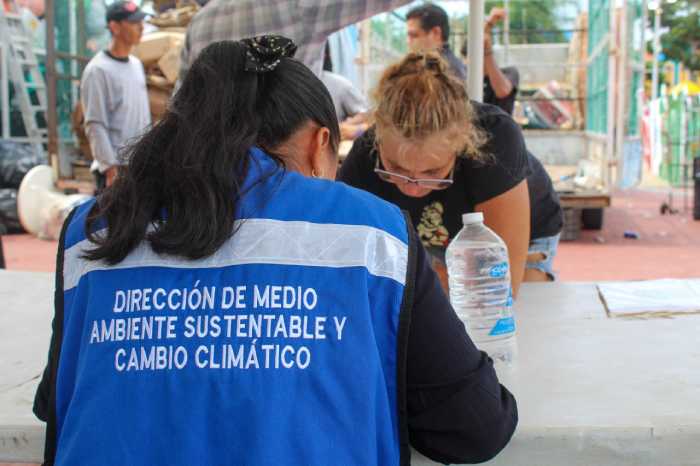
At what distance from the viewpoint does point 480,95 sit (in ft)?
8.67

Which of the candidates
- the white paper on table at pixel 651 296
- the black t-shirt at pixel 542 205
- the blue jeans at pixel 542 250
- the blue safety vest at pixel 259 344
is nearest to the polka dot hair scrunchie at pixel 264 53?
the blue safety vest at pixel 259 344

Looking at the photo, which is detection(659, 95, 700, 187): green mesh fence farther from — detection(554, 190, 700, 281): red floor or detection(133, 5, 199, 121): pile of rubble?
detection(133, 5, 199, 121): pile of rubble

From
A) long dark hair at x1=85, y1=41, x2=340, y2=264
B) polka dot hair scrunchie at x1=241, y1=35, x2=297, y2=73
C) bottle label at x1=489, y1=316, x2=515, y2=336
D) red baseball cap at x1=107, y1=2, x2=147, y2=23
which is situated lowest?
bottle label at x1=489, y1=316, x2=515, y2=336

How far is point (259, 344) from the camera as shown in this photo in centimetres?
106

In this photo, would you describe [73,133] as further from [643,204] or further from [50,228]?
[643,204]

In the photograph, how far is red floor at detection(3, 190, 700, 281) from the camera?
6809 millimetres

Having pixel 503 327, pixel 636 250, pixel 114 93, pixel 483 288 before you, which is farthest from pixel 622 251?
pixel 503 327

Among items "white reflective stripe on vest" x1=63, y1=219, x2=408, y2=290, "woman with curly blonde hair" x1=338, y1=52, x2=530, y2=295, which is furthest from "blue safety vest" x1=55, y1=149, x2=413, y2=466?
"woman with curly blonde hair" x1=338, y1=52, x2=530, y2=295

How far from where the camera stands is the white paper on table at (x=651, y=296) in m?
2.05

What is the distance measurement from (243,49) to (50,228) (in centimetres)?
776

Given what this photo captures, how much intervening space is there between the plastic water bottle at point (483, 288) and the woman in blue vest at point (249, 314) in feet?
1.31

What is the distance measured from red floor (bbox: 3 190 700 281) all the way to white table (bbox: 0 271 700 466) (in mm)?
4536

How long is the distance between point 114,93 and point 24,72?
250 inches

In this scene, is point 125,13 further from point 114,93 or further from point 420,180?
point 420,180
